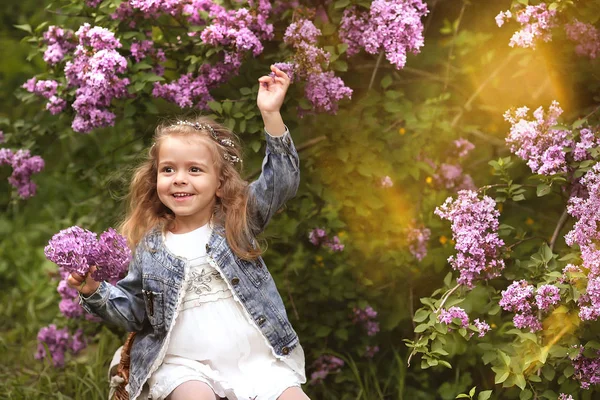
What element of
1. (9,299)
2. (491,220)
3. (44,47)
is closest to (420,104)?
(491,220)

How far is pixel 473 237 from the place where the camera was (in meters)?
2.69

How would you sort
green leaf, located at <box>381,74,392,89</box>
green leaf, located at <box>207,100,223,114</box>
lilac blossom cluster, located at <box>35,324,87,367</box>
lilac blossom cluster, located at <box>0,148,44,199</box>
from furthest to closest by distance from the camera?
lilac blossom cluster, located at <box>35,324,87,367</box>
lilac blossom cluster, located at <box>0,148,44,199</box>
green leaf, located at <box>381,74,392,89</box>
green leaf, located at <box>207,100,223,114</box>

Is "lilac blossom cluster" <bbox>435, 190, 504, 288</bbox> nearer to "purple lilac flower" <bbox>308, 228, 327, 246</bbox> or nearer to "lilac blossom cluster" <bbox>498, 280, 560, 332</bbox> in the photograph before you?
"lilac blossom cluster" <bbox>498, 280, 560, 332</bbox>

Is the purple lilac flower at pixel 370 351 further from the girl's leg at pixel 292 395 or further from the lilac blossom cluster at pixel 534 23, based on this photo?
the lilac blossom cluster at pixel 534 23

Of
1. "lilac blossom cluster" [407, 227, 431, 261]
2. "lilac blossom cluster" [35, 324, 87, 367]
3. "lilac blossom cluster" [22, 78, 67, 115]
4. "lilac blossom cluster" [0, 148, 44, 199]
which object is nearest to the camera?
"lilac blossom cluster" [22, 78, 67, 115]

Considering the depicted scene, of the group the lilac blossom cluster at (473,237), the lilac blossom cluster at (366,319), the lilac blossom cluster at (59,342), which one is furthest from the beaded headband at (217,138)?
the lilac blossom cluster at (59,342)

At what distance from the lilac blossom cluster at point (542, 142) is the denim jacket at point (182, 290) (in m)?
0.72

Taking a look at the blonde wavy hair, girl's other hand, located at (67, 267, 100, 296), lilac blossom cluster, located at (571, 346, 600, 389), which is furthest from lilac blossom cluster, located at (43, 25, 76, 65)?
lilac blossom cluster, located at (571, 346, 600, 389)

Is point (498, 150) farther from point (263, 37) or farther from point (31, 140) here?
point (31, 140)

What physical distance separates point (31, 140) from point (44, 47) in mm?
395

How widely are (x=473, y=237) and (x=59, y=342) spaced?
201 cm

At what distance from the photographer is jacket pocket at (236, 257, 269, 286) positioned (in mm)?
2668

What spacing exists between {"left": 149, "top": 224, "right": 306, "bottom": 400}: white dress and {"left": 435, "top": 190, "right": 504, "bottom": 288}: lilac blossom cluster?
606 mm

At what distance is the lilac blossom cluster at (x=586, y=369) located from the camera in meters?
2.60
